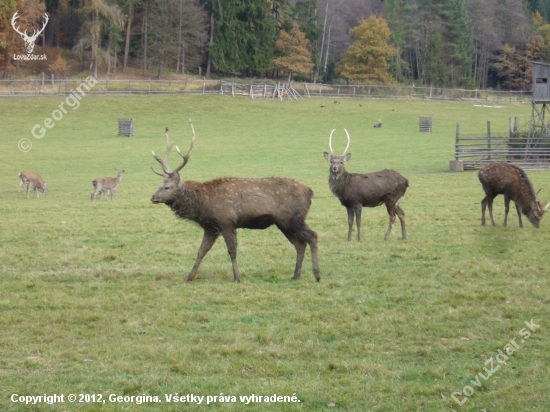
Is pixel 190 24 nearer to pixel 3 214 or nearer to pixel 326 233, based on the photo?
pixel 3 214

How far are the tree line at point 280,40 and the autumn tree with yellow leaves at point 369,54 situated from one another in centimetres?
12

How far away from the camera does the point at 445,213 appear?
1992cm

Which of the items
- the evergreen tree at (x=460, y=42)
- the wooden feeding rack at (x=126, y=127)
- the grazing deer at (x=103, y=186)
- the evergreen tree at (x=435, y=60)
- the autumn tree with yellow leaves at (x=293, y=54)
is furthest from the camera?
the evergreen tree at (x=460, y=42)

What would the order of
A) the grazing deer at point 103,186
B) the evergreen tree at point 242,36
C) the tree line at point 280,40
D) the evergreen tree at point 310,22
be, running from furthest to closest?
1. the evergreen tree at point 310,22
2. the evergreen tree at point 242,36
3. the tree line at point 280,40
4. the grazing deer at point 103,186

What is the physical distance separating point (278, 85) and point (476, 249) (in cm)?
6216

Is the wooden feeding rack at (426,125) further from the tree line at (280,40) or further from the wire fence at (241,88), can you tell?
the tree line at (280,40)

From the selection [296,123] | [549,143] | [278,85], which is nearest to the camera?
[549,143]

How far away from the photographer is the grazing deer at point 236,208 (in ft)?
40.5

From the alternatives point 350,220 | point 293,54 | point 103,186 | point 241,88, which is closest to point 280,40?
point 293,54

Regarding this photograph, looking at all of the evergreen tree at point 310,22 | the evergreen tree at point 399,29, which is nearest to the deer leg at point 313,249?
the evergreen tree at point 310,22

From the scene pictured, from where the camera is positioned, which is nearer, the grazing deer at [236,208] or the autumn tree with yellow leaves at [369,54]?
the grazing deer at [236,208]

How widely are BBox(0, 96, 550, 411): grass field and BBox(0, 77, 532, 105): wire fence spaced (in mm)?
46345

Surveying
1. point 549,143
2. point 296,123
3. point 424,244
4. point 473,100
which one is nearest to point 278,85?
point 296,123

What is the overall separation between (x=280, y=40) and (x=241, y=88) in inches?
646
